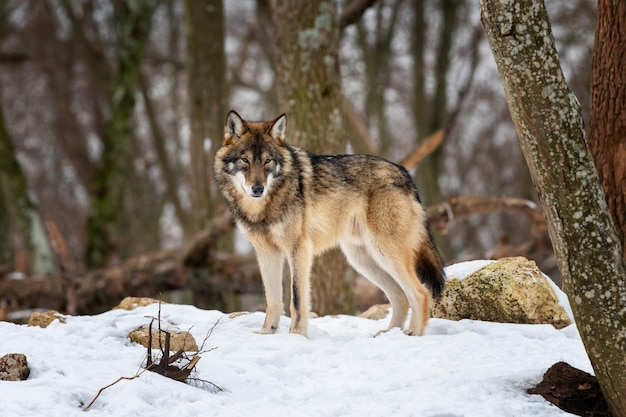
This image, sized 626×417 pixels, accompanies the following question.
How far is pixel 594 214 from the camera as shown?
13.7 ft

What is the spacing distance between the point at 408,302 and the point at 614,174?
7.01ft

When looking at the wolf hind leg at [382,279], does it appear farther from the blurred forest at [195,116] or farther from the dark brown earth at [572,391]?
the blurred forest at [195,116]

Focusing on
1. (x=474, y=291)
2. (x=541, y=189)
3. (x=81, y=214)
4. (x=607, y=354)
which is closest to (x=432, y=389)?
(x=607, y=354)

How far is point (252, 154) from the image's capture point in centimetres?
611

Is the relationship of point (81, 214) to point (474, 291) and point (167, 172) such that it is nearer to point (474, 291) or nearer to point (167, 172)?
point (167, 172)

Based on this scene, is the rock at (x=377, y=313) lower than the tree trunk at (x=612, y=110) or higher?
lower

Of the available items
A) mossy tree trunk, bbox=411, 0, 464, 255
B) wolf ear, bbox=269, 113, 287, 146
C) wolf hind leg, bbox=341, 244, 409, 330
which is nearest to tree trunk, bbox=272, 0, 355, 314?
wolf hind leg, bbox=341, 244, 409, 330

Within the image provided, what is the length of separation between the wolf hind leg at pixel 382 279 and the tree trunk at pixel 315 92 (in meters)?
1.46

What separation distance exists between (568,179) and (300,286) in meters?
2.71

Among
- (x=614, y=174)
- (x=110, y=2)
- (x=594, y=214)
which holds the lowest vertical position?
(x=594, y=214)

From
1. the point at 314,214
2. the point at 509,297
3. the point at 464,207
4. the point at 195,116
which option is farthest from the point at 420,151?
the point at 509,297

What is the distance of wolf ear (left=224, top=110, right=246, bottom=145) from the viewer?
6230 mm

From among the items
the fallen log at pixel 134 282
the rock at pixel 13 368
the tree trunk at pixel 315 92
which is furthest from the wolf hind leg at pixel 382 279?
the fallen log at pixel 134 282

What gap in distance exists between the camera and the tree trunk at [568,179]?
163 inches
